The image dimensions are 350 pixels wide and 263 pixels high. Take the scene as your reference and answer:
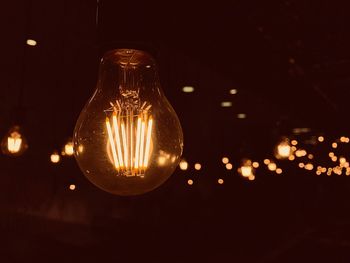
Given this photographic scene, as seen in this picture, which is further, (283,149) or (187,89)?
(187,89)

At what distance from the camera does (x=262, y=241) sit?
40.3ft

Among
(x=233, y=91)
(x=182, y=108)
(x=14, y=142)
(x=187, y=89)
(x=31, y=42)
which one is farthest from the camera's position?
(x=182, y=108)

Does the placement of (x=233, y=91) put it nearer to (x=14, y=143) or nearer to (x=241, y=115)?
(x=241, y=115)

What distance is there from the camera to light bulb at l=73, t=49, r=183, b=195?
99 centimetres

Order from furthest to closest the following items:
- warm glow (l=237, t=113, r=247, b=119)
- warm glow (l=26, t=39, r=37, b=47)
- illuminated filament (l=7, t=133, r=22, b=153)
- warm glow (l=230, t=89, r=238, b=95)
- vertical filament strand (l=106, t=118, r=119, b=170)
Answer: warm glow (l=237, t=113, r=247, b=119) → warm glow (l=230, t=89, r=238, b=95) → warm glow (l=26, t=39, r=37, b=47) → illuminated filament (l=7, t=133, r=22, b=153) → vertical filament strand (l=106, t=118, r=119, b=170)

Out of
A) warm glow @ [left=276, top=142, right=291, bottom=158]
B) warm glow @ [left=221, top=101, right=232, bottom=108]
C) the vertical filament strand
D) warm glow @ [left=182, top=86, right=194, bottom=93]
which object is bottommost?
the vertical filament strand

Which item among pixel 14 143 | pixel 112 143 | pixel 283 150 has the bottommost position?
pixel 112 143

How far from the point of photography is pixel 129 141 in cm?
103

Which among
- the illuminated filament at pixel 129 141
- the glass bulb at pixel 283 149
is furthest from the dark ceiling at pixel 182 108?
the glass bulb at pixel 283 149

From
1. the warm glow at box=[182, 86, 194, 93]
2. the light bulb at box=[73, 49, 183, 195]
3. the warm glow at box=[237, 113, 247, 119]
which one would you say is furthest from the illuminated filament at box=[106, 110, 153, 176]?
the warm glow at box=[237, 113, 247, 119]

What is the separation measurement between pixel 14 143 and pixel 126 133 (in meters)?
2.89

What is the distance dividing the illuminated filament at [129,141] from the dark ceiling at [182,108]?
20cm

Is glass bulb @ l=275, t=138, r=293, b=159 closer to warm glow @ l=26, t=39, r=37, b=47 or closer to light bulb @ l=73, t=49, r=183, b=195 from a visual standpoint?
warm glow @ l=26, t=39, r=37, b=47

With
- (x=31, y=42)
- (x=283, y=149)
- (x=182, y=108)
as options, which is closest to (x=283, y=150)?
(x=283, y=149)
